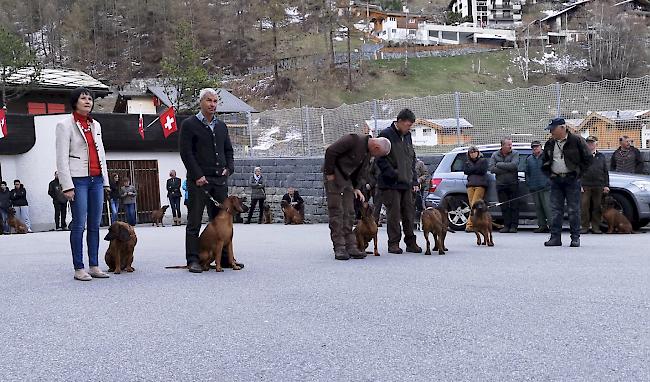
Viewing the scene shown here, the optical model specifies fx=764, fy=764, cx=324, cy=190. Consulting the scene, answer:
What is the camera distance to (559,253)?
10312 millimetres

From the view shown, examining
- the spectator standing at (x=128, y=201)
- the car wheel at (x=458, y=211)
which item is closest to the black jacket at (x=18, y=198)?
the spectator standing at (x=128, y=201)

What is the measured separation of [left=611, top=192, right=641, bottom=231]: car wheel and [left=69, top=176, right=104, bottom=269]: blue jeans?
34.1 feet

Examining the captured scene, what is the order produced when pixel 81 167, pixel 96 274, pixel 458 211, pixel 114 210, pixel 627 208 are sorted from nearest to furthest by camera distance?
pixel 81 167
pixel 96 274
pixel 627 208
pixel 458 211
pixel 114 210

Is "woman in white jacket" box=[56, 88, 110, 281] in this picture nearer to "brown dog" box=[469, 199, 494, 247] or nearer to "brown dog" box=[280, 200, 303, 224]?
"brown dog" box=[469, 199, 494, 247]

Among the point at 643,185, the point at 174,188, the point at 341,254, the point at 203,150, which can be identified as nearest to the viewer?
the point at 203,150

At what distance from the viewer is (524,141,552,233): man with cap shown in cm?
1452

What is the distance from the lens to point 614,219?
1417 cm

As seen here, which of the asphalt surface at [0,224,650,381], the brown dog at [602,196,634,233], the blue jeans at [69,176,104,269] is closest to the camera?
the asphalt surface at [0,224,650,381]

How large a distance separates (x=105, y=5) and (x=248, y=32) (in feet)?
55.7

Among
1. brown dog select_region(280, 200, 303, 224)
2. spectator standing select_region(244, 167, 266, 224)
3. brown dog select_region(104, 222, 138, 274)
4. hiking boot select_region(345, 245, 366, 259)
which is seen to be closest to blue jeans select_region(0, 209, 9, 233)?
spectator standing select_region(244, 167, 266, 224)

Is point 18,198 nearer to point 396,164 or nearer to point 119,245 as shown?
point 119,245

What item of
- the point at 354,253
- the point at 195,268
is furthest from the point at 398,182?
the point at 195,268

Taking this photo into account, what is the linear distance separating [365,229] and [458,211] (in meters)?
5.95

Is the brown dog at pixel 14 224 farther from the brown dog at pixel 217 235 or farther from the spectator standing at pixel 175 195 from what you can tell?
the brown dog at pixel 217 235
